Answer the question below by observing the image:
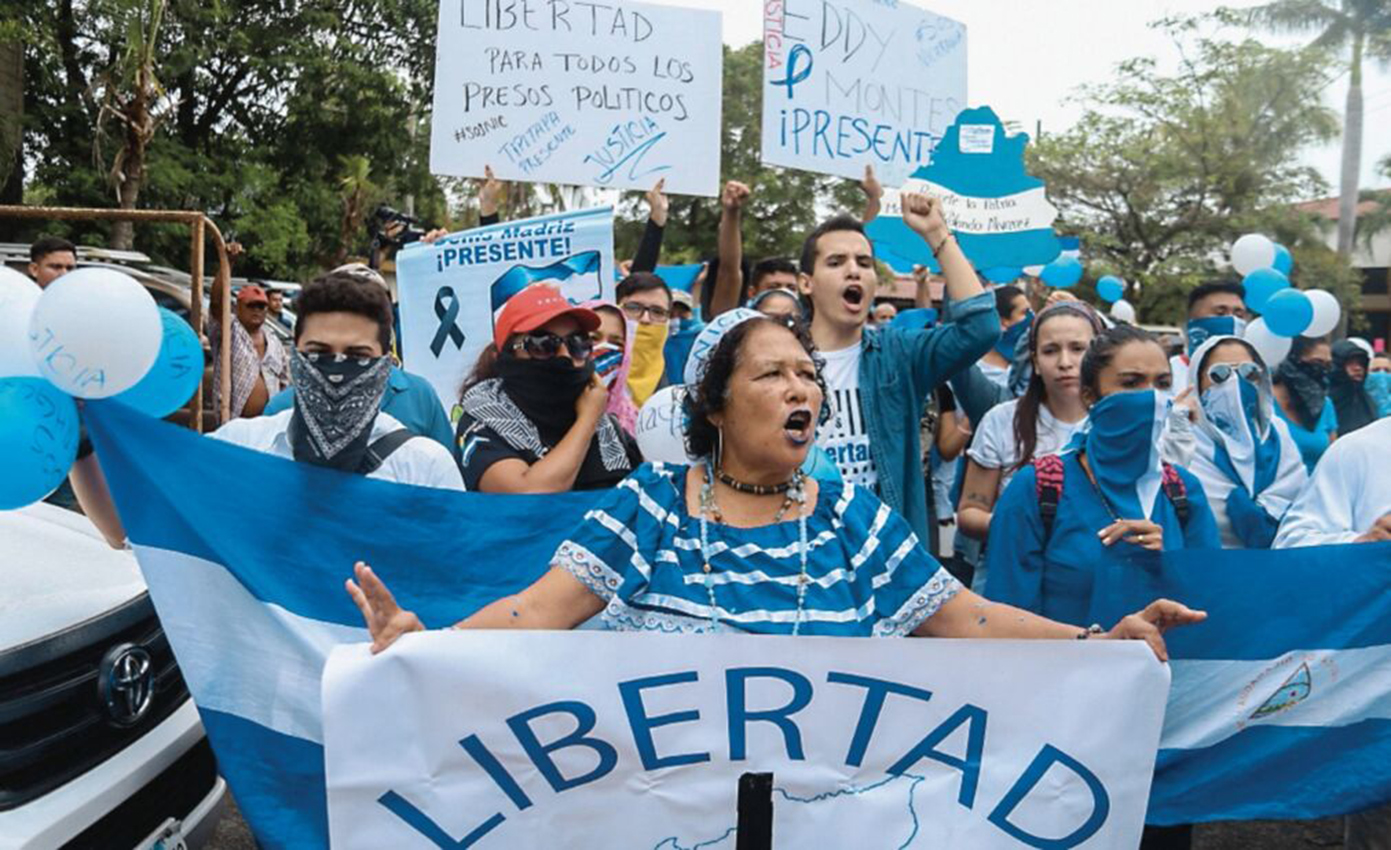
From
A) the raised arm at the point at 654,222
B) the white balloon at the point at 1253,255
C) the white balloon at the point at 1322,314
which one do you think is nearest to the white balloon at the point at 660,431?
the raised arm at the point at 654,222

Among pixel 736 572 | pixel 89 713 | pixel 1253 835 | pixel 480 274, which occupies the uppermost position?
pixel 480 274

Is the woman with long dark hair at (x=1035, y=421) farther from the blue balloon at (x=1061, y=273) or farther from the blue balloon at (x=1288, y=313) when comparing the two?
the blue balloon at (x=1061, y=273)

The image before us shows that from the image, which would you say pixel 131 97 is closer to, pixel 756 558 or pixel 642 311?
pixel 642 311

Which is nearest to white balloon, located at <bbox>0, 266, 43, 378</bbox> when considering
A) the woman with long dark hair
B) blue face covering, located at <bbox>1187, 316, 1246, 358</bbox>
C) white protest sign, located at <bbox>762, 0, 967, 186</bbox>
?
the woman with long dark hair

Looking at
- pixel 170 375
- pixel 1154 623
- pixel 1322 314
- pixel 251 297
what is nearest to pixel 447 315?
pixel 170 375

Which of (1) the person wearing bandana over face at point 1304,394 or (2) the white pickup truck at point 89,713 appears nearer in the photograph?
(2) the white pickup truck at point 89,713

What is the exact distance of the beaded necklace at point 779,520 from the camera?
2465 mm

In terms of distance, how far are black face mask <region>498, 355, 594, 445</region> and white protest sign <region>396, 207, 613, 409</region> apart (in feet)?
5.58

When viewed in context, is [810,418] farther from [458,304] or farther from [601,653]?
[458,304]

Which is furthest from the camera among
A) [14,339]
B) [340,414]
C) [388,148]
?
[388,148]

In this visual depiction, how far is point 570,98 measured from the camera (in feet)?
18.0

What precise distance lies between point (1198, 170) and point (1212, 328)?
27950mm

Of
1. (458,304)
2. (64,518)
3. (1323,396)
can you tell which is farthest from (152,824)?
(1323,396)

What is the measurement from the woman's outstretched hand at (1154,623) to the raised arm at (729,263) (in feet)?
9.12
